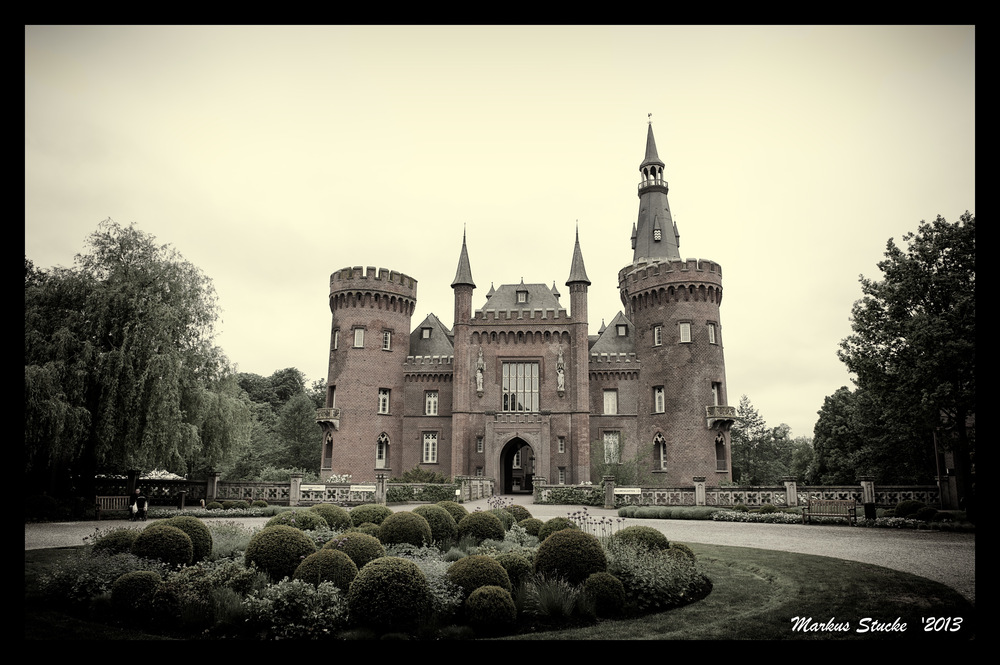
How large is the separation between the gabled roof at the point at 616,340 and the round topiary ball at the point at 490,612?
36984 mm

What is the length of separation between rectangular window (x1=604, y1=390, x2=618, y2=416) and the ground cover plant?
31551 millimetres

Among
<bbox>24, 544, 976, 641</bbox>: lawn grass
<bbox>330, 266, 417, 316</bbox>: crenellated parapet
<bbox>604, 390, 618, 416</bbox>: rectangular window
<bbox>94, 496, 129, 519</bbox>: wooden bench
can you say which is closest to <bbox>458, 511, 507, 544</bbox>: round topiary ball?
<bbox>24, 544, 976, 641</bbox>: lawn grass

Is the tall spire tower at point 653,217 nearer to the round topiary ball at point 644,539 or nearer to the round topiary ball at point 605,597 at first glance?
the round topiary ball at point 644,539

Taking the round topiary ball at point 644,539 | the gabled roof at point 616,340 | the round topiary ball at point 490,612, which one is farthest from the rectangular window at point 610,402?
the round topiary ball at point 490,612

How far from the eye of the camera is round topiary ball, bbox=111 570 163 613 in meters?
9.18

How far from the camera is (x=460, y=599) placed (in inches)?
360

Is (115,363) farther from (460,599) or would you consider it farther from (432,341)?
(432,341)

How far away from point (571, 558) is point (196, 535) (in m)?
6.93

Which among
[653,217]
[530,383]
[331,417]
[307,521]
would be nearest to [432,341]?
[530,383]

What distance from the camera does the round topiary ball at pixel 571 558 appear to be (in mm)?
10414

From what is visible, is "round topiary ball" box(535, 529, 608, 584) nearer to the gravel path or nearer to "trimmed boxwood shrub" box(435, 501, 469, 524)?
"trimmed boxwood shrub" box(435, 501, 469, 524)

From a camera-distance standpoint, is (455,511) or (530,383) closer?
(455,511)

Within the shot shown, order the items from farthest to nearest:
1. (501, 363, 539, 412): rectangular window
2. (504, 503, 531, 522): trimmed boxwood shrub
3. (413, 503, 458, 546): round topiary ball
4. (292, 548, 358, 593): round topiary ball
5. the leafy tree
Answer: (501, 363, 539, 412): rectangular window < the leafy tree < (504, 503, 531, 522): trimmed boxwood shrub < (413, 503, 458, 546): round topiary ball < (292, 548, 358, 593): round topiary ball
